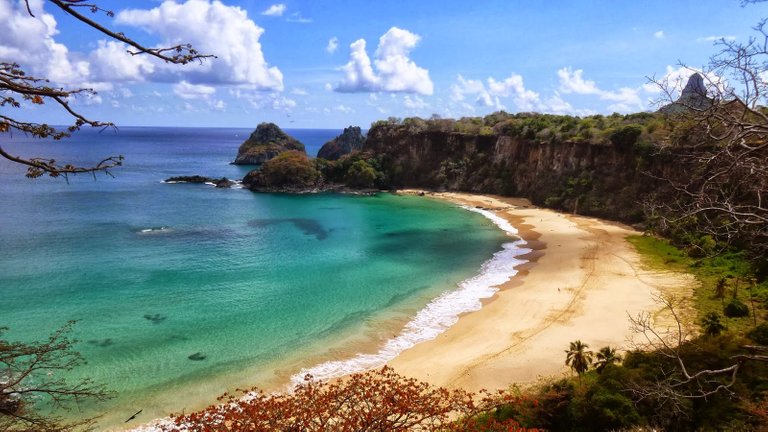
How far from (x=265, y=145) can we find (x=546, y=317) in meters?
129

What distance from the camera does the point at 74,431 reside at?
19109 mm

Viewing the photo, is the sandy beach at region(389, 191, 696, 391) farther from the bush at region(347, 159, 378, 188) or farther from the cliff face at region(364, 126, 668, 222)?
the bush at region(347, 159, 378, 188)

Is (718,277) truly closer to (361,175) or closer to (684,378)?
(684,378)

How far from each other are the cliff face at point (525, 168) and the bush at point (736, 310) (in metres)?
22.9

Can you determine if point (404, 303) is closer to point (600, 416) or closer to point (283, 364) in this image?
point (283, 364)

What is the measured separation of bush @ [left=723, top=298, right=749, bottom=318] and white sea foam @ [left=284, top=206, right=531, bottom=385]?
14369 mm

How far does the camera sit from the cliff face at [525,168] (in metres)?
61.0

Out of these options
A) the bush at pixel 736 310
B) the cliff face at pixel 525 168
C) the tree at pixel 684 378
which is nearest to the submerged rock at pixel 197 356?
the tree at pixel 684 378

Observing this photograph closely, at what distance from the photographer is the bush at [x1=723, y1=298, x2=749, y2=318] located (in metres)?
25.7

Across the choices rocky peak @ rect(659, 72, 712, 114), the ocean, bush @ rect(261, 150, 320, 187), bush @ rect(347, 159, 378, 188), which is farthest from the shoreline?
bush @ rect(261, 150, 320, 187)

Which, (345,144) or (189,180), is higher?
(345,144)

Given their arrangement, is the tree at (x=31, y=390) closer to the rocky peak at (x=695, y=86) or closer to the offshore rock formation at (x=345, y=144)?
the rocky peak at (x=695, y=86)

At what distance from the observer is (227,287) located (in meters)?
36.1

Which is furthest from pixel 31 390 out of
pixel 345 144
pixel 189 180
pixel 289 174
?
pixel 345 144
